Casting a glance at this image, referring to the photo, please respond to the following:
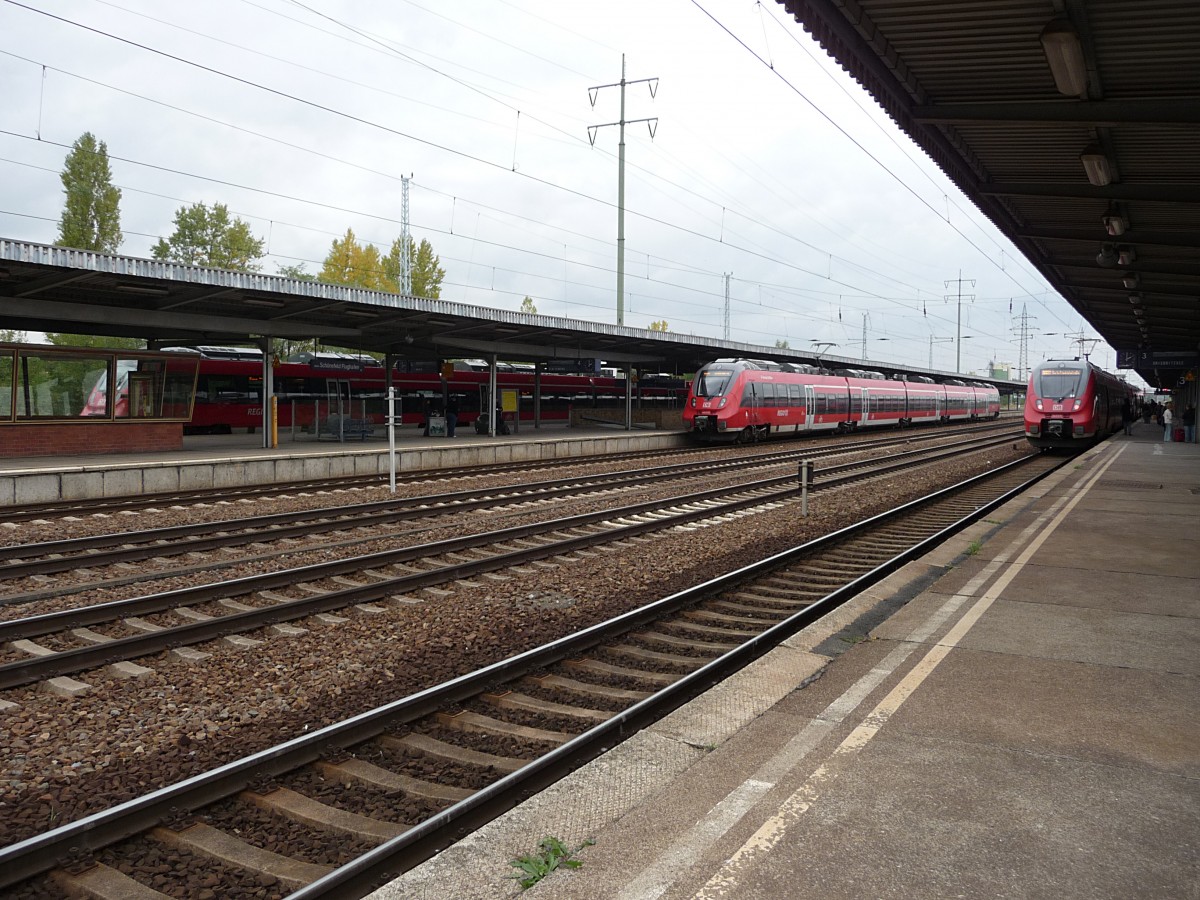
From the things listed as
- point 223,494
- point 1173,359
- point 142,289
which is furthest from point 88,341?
point 1173,359

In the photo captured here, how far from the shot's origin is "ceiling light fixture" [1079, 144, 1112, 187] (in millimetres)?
9812

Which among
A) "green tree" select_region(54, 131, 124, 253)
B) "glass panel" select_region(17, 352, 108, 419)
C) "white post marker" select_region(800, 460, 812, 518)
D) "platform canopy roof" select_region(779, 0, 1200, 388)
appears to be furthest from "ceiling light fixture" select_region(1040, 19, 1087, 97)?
"green tree" select_region(54, 131, 124, 253)

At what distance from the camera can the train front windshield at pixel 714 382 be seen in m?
28.7

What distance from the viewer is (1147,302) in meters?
22.8

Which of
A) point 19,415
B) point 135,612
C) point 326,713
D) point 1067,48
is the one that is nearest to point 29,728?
point 326,713

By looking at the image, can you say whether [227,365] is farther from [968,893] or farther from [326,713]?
[968,893]

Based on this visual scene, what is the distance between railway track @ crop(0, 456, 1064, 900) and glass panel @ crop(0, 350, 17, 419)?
1639cm

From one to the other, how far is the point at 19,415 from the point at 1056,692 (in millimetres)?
19866

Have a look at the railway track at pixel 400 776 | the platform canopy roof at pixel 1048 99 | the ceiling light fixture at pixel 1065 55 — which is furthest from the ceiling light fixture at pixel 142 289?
the ceiling light fixture at pixel 1065 55

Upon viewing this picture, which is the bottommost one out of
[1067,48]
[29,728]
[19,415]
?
[29,728]

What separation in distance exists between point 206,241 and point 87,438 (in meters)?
29.7

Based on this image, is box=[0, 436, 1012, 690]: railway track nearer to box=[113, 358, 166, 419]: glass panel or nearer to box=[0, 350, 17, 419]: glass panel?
box=[0, 350, 17, 419]: glass panel

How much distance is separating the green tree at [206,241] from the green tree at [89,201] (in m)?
2.69

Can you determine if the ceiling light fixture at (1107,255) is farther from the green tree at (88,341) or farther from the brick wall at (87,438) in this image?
the green tree at (88,341)
